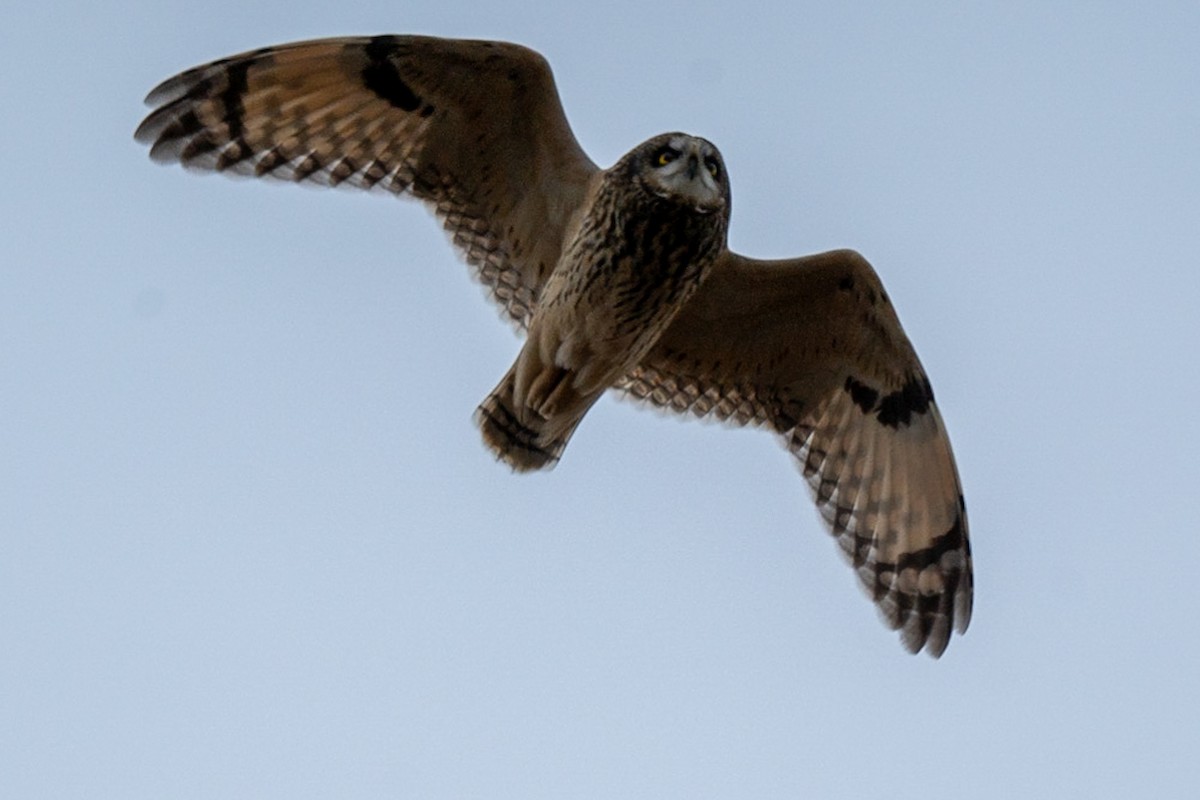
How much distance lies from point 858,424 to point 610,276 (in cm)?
196

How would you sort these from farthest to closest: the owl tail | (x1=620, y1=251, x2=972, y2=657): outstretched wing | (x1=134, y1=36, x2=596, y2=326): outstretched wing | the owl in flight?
(x1=620, y1=251, x2=972, y2=657): outstretched wing → the owl tail → (x1=134, y1=36, x2=596, y2=326): outstretched wing → the owl in flight

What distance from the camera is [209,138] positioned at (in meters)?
8.28

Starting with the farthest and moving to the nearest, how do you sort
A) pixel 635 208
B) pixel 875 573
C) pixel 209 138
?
1. pixel 875 573
2. pixel 209 138
3. pixel 635 208

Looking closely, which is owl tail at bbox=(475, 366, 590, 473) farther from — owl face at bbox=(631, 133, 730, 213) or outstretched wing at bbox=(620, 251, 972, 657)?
owl face at bbox=(631, 133, 730, 213)

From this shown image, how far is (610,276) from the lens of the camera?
784 centimetres

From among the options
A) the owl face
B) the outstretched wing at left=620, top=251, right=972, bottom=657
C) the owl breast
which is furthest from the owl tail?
the owl face

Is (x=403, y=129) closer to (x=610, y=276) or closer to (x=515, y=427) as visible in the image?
(x=610, y=276)

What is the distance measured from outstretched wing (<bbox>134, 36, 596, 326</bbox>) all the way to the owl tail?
601 millimetres

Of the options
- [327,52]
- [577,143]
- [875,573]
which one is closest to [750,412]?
[875,573]

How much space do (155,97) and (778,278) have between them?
2969mm

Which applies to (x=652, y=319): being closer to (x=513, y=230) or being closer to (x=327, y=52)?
(x=513, y=230)

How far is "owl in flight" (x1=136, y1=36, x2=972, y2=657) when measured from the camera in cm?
789

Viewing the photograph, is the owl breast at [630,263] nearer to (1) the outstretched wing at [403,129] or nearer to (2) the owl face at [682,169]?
(2) the owl face at [682,169]

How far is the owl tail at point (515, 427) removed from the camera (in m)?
8.52
